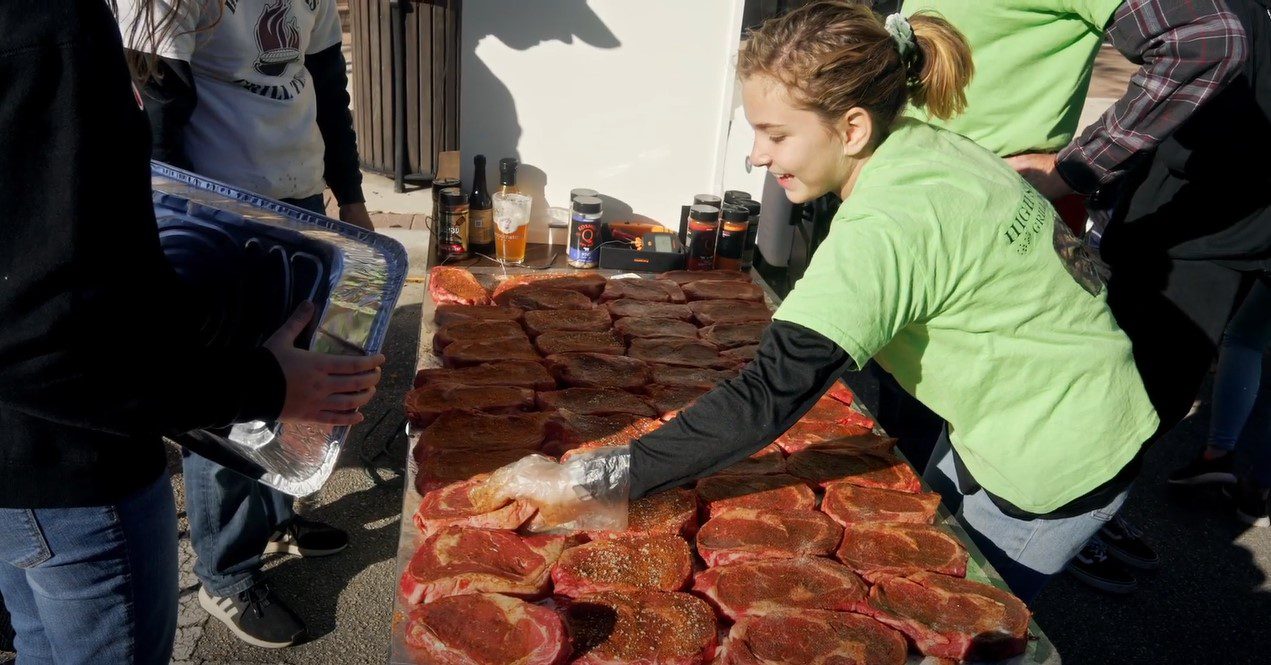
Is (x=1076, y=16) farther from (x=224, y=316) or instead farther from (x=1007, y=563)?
(x=224, y=316)

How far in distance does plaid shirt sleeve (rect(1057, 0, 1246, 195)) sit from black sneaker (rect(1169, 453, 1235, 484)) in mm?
1986

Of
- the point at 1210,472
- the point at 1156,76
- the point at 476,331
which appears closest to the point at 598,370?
the point at 476,331

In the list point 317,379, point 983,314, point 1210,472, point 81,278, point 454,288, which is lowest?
point 1210,472

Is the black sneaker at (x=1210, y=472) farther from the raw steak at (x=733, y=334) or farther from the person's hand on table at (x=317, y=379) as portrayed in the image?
the person's hand on table at (x=317, y=379)

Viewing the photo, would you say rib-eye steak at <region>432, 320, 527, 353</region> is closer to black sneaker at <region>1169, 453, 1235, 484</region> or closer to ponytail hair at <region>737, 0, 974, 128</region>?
ponytail hair at <region>737, 0, 974, 128</region>

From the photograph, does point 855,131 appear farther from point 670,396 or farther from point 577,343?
point 577,343

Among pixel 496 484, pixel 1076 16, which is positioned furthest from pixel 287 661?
pixel 1076 16

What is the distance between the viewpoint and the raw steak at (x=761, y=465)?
2287mm

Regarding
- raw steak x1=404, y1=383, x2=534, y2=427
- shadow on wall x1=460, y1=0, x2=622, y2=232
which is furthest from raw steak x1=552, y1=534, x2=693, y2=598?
shadow on wall x1=460, y1=0, x2=622, y2=232

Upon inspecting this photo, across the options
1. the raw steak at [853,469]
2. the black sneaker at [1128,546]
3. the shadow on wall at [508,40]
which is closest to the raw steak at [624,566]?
the raw steak at [853,469]

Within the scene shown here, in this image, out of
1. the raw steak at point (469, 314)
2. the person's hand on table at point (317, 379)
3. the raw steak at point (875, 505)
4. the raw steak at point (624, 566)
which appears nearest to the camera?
the person's hand on table at point (317, 379)

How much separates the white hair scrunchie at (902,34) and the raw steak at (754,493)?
1051 mm

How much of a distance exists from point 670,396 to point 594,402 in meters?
0.24

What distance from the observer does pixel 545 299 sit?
3141 millimetres
